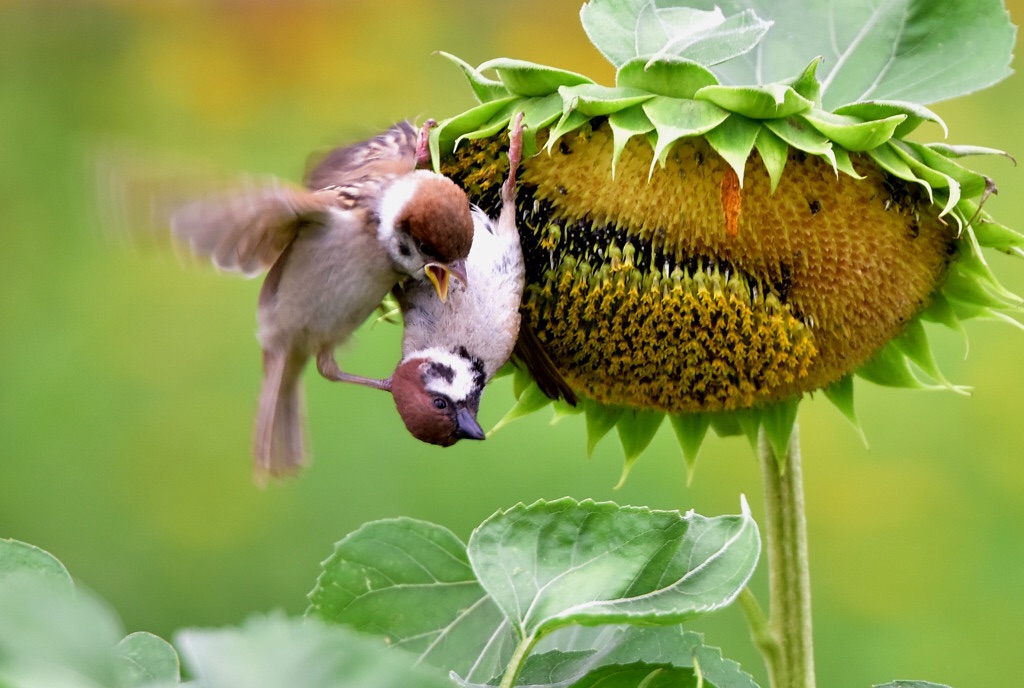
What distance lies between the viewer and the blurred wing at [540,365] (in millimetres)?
1430

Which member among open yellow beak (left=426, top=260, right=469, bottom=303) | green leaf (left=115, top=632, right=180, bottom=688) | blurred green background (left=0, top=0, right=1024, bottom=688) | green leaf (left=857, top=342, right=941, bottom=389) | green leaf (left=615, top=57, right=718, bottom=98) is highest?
green leaf (left=615, top=57, right=718, bottom=98)

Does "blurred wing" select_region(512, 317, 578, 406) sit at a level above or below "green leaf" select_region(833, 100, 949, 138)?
below

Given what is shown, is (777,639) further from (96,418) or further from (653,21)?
(96,418)

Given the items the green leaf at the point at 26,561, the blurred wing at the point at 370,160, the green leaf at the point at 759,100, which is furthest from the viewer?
the blurred wing at the point at 370,160

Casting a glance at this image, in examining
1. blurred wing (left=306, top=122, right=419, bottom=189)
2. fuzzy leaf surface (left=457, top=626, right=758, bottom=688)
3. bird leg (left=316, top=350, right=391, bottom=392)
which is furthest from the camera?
bird leg (left=316, top=350, right=391, bottom=392)

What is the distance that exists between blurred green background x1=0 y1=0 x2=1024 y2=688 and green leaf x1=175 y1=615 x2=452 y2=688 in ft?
6.44

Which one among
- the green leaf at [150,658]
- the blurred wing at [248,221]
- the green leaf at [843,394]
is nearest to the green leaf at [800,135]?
the green leaf at [843,394]

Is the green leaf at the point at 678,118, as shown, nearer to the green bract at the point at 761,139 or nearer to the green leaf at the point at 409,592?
the green bract at the point at 761,139

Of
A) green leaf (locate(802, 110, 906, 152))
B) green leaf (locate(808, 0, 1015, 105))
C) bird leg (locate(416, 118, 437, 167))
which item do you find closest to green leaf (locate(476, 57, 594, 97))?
bird leg (locate(416, 118, 437, 167))

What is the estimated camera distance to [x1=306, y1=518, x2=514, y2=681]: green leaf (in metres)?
1.33

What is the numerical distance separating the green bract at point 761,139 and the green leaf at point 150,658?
22.0 inches

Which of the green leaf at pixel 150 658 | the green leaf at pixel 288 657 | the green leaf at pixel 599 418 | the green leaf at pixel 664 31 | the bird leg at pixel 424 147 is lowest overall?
the green leaf at pixel 599 418

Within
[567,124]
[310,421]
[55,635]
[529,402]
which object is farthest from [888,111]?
[310,421]

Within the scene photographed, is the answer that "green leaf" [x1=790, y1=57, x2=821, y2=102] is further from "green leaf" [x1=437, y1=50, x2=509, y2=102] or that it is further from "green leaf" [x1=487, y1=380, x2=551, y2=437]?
"green leaf" [x1=487, y1=380, x2=551, y2=437]
